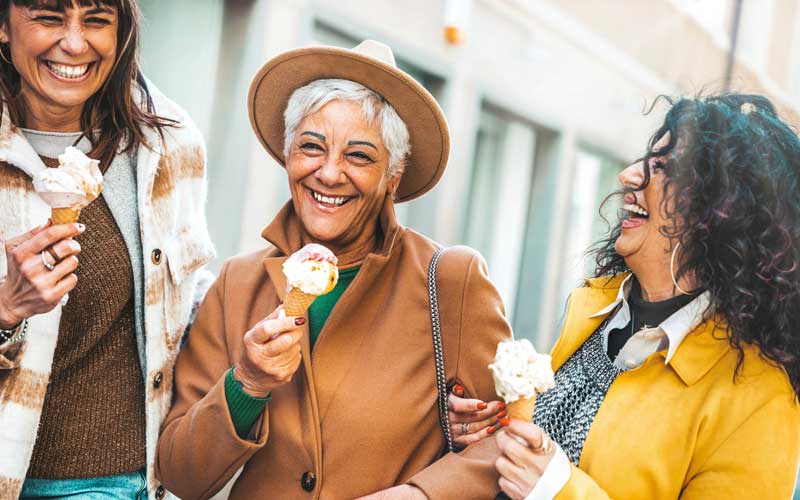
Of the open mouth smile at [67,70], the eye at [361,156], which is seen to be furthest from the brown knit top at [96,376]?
the eye at [361,156]

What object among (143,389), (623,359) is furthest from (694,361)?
(143,389)

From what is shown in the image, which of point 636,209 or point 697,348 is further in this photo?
point 636,209

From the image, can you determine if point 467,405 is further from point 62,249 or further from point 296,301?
point 62,249

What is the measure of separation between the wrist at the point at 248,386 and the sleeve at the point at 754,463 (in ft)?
2.71

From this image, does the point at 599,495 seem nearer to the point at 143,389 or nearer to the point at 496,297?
the point at 496,297

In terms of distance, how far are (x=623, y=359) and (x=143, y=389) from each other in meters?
1.45

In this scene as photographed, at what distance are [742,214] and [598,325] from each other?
58 centimetres

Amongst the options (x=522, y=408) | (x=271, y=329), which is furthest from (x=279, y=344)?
(x=522, y=408)

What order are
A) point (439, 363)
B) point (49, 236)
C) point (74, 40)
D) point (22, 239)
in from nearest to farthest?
1. point (49, 236)
2. point (22, 239)
3. point (74, 40)
4. point (439, 363)

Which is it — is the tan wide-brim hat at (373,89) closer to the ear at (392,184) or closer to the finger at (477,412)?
the ear at (392,184)

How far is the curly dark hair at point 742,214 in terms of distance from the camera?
2201mm

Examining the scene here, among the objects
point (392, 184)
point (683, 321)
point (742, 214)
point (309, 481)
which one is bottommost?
point (309, 481)

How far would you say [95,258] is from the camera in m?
2.52

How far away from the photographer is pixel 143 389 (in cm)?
265
